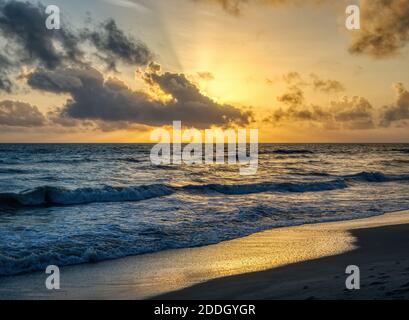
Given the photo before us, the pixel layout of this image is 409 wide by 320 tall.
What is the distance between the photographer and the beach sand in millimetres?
7426

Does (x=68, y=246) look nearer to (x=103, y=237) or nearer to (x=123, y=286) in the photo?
(x=103, y=237)

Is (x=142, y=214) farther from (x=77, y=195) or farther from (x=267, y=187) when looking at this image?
(x=267, y=187)

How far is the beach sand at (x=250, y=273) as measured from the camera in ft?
24.4

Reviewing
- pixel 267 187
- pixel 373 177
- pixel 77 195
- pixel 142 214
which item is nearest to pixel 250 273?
pixel 142 214

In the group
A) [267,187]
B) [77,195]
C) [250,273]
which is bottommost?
[267,187]

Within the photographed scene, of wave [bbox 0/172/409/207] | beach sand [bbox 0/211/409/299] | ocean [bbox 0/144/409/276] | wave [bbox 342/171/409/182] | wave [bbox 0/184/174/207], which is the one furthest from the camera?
wave [bbox 342/171/409/182]

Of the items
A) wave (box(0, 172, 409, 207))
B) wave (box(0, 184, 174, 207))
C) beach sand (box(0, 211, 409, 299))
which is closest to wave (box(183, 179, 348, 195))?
wave (box(0, 172, 409, 207))

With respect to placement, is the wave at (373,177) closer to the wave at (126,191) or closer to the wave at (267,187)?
the wave at (126,191)

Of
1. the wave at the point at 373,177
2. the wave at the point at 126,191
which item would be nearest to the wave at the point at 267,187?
the wave at the point at 126,191

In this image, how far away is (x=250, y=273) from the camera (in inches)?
351

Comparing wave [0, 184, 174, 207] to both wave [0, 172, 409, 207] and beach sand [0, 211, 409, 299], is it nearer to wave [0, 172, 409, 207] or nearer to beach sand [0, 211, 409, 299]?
wave [0, 172, 409, 207]
